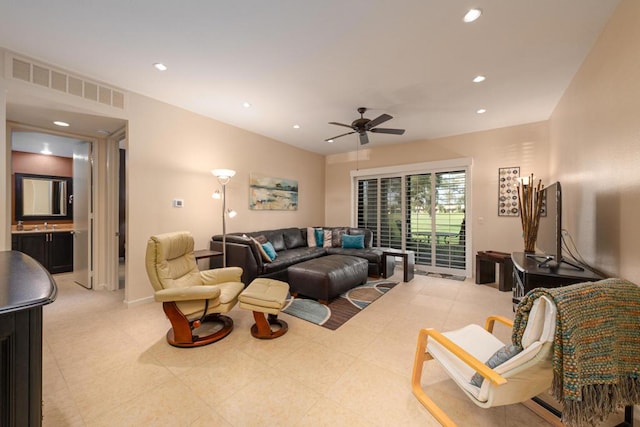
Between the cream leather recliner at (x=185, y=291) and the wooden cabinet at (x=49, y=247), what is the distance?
13.1 ft

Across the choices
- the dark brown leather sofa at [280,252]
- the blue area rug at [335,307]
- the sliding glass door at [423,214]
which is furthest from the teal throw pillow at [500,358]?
the sliding glass door at [423,214]

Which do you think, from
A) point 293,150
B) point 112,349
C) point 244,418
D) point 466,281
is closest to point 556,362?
point 244,418

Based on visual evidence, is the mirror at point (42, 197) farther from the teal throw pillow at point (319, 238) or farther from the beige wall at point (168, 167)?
the teal throw pillow at point (319, 238)

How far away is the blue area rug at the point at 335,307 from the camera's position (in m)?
2.90

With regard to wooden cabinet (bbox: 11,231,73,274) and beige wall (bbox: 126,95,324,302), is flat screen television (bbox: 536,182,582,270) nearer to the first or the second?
beige wall (bbox: 126,95,324,302)

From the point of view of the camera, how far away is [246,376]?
1.94 m

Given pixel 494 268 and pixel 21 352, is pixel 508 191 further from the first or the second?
pixel 21 352

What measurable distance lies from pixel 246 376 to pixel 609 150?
133 inches

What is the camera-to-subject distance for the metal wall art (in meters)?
4.44

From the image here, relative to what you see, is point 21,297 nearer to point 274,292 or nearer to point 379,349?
point 274,292

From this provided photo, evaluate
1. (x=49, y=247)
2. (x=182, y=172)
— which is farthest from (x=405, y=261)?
(x=49, y=247)

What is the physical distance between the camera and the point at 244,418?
156 cm

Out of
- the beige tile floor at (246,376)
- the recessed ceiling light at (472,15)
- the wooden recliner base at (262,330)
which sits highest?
the recessed ceiling light at (472,15)

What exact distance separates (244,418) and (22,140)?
5939mm
